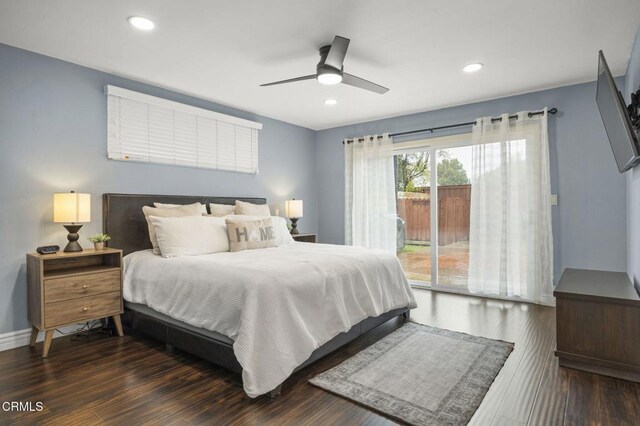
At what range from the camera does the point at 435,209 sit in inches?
193

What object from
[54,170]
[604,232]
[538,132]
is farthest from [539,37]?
[54,170]

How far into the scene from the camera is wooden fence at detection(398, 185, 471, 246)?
4.66 metres

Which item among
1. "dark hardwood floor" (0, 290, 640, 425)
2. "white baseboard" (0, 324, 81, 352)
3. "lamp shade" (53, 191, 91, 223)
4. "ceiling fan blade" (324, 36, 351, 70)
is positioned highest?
"ceiling fan blade" (324, 36, 351, 70)

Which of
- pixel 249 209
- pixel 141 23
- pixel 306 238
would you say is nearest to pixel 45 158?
pixel 141 23

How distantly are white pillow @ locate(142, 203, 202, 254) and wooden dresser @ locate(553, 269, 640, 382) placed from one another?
340cm

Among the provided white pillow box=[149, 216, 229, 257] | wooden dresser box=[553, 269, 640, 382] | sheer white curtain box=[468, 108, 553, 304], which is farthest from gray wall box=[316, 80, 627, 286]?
white pillow box=[149, 216, 229, 257]

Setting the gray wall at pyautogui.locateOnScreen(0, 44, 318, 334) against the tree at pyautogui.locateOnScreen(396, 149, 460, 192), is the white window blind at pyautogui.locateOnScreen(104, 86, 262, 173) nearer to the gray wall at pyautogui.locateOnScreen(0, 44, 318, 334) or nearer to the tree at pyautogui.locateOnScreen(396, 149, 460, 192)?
the gray wall at pyautogui.locateOnScreen(0, 44, 318, 334)

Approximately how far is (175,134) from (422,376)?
3.50 m

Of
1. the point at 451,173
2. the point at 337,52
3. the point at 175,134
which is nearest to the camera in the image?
the point at 337,52

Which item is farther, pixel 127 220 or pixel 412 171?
pixel 412 171

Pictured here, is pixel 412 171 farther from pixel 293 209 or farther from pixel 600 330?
pixel 600 330

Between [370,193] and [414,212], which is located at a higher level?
[370,193]

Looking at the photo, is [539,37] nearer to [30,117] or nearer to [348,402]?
[348,402]

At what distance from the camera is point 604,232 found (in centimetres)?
367
